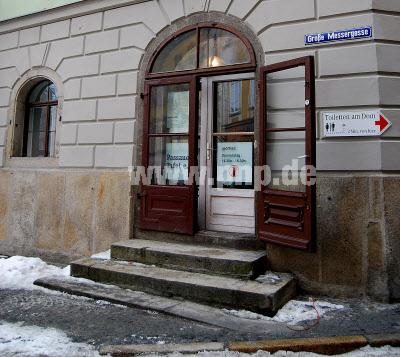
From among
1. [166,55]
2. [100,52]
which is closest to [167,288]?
[166,55]

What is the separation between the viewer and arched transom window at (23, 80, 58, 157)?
23.8 ft

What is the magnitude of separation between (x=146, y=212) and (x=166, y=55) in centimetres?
254

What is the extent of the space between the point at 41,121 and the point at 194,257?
4630 mm

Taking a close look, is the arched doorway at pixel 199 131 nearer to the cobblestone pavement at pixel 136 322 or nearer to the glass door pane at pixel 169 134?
the glass door pane at pixel 169 134

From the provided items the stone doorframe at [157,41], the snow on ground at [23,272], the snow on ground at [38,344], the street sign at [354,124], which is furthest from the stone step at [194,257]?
the street sign at [354,124]

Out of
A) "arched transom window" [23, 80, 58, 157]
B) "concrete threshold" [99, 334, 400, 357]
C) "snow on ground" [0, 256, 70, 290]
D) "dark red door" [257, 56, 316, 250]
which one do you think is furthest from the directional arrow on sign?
"arched transom window" [23, 80, 58, 157]

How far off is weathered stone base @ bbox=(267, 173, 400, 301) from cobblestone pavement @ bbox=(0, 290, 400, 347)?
249mm

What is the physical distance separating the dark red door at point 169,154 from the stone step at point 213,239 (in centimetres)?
11

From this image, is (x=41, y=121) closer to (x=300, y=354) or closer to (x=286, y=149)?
(x=286, y=149)

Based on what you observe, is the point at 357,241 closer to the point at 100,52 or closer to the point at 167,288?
the point at 167,288

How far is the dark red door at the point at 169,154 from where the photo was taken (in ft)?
18.4

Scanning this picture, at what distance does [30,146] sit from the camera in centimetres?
754

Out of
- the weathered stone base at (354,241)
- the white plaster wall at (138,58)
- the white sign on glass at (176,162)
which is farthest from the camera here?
the white sign on glass at (176,162)

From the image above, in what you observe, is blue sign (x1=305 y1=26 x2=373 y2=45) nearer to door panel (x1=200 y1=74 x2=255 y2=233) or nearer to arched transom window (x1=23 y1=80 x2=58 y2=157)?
door panel (x1=200 y1=74 x2=255 y2=233)
